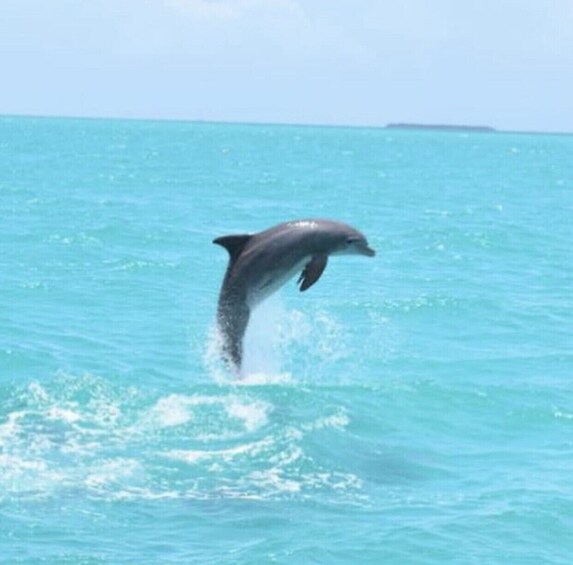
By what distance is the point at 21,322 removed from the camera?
27641 millimetres

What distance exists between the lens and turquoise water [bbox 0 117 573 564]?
49.7 ft

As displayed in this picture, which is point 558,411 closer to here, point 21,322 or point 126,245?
point 21,322

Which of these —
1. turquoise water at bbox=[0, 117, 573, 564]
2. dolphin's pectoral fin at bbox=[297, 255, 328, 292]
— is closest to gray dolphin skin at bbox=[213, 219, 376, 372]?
dolphin's pectoral fin at bbox=[297, 255, 328, 292]

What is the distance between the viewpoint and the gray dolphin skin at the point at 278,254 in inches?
669

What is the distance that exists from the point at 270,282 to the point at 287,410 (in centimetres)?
375

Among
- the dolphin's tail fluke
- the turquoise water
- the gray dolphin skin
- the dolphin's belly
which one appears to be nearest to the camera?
the turquoise water

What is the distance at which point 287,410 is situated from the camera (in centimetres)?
2055

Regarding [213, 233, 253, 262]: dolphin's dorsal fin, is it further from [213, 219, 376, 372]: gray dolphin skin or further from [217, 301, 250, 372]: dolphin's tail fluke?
[217, 301, 250, 372]: dolphin's tail fluke

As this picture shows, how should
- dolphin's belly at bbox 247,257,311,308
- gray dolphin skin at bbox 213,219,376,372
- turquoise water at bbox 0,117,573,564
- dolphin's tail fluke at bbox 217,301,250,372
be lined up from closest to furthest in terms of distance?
turquoise water at bbox 0,117,573,564
gray dolphin skin at bbox 213,219,376,372
dolphin's belly at bbox 247,257,311,308
dolphin's tail fluke at bbox 217,301,250,372

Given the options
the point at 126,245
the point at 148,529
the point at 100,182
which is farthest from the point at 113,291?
the point at 100,182

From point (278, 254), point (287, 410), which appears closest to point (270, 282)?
point (278, 254)

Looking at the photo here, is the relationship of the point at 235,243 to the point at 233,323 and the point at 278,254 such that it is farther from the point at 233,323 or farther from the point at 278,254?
the point at 233,323

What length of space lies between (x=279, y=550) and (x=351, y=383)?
8703mm

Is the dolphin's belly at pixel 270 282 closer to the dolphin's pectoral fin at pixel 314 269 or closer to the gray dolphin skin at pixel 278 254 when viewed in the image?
the gray dolphin skin at pixel 278 254
